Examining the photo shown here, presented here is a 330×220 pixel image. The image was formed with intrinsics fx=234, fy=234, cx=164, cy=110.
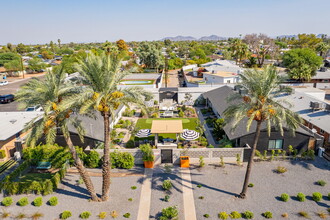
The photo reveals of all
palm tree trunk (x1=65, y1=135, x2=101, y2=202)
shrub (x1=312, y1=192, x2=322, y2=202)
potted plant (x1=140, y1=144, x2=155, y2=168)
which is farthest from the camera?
potted plant (x1=140, y1=144, x2=155, y2=168)

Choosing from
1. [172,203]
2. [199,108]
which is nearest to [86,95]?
[172,203]

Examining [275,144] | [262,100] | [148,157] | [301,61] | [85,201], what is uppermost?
[301,61]

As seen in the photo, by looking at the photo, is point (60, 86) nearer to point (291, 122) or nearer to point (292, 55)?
point (291, 122)

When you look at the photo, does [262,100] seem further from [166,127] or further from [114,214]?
[166,127]

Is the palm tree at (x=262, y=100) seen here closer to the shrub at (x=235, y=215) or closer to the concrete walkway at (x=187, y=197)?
the shrub at (x=235, y=215)

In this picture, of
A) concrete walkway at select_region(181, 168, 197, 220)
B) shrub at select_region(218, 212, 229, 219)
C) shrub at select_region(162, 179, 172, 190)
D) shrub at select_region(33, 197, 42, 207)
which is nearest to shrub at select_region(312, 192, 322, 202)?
shrub at select_region(218, 212, 229, 219)

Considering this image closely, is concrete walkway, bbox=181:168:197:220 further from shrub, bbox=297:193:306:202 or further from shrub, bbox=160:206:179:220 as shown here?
shrub, bbox=297:193:306:202

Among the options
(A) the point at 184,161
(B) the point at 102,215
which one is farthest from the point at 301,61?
(B) the point at 102,215
